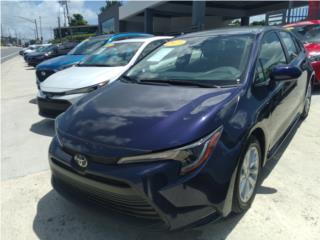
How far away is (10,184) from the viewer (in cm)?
350

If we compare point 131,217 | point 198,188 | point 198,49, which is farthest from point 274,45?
point 131,217

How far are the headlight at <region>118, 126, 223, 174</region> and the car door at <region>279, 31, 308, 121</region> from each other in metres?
1.96

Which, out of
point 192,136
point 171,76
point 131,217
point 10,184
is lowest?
point 10,184

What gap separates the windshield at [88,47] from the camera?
8.97m

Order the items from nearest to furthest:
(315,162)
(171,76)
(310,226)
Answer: (310,226)
(171,76)
(315,162)

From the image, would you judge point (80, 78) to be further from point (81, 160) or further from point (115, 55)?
point (81, 160)

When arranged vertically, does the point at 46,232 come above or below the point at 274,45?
below

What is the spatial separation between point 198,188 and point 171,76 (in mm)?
1454

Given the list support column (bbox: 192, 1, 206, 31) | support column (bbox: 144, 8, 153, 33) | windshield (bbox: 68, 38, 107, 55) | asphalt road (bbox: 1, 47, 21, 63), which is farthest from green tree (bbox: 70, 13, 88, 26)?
windshield (bbox: 68, 38, 107, 55)

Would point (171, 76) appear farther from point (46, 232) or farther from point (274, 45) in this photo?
point (46, 232)

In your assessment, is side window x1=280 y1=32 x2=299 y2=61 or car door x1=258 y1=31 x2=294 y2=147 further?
side window x1=280 y1=32 x2=299 y2=61

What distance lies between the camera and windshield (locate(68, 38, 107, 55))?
8969mm

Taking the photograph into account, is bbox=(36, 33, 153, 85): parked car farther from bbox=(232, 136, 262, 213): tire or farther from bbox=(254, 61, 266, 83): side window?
bbox=(232, 136, 262, 213): tire

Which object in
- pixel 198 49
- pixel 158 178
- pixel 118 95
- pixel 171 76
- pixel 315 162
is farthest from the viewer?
pixel 315 162
